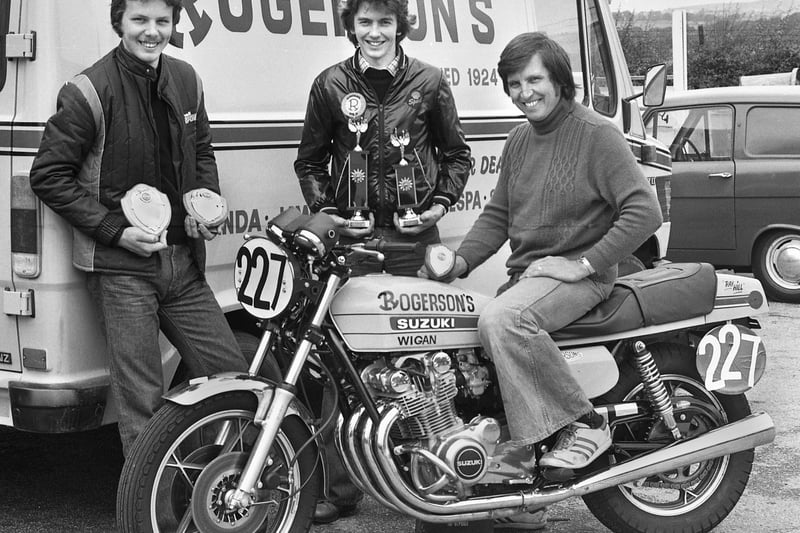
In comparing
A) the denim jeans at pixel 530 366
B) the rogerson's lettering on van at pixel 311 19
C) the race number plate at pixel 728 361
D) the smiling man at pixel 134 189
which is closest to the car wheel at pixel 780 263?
the rogerson's lettering on van at pixel 311 19

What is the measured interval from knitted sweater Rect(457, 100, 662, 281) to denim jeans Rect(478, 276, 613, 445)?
0.91 feet

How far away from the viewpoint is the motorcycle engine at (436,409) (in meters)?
3.88

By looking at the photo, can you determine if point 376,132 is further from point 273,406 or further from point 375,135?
point 273,406

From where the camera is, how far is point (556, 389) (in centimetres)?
394

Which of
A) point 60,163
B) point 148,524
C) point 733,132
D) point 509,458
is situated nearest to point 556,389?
point 509,458

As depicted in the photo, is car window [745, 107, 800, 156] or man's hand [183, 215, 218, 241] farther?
car window [745, 107, 800, 156]

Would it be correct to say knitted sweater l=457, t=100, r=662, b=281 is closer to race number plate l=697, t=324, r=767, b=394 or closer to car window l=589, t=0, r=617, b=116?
race number plate l=697, t=324, r=767, b=394

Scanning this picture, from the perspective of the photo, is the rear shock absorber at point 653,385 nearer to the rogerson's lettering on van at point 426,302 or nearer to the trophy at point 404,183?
the rogerson's lettering on van at point 426,302

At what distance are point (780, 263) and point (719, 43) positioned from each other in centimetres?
1970

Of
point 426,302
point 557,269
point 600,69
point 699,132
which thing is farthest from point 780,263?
point 426,302

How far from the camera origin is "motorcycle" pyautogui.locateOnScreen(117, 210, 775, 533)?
3.65 metres

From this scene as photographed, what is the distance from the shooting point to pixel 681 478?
4.38 m

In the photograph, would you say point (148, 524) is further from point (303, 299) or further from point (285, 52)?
point (285, 52)

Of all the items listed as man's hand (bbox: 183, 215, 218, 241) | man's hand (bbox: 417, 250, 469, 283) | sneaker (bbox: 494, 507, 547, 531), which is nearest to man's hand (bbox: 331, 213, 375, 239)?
man's hand (bbox: 417, 250, 469, 283)
